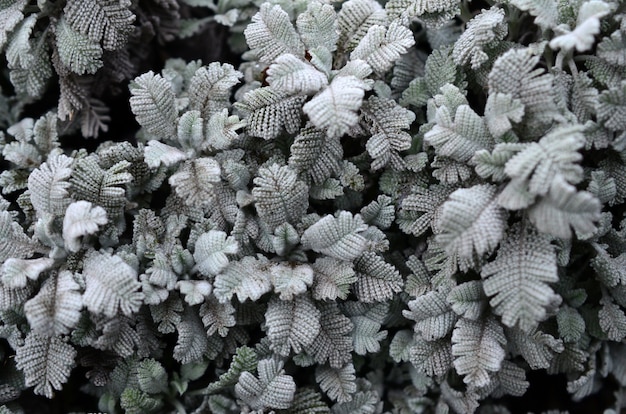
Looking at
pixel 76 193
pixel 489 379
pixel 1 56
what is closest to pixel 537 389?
pixel 489 379

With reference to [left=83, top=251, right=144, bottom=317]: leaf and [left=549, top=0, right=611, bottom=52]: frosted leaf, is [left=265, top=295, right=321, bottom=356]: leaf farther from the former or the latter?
[left=549, top=0, right=611, bottom=52]: frosted leaf

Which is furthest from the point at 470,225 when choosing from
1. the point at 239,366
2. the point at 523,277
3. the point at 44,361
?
the point at 44,361

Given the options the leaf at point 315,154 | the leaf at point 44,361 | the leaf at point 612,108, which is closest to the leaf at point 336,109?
the leaf at point 315,154

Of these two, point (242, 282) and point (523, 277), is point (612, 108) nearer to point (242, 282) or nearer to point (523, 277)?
point (523, 277)

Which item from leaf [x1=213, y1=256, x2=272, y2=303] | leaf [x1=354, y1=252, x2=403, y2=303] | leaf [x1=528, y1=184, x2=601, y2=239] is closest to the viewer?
leaf [x1=528, y1=184, x2=601, y2=239]

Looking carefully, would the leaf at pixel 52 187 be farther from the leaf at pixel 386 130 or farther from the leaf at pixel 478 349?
the leaf at pixel 478 349

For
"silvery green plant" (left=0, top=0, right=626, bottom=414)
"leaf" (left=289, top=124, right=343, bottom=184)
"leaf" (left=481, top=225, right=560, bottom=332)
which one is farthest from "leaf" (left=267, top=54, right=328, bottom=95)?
"leaf" (left=481, top=225, right=560, bottom=332)
